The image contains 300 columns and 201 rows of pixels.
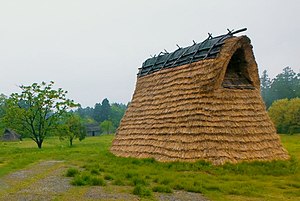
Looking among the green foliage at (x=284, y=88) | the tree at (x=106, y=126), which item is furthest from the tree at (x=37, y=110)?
the green foliage at (x=284, y=88)

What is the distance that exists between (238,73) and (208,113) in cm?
394

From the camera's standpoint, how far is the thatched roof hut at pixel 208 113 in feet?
43.3

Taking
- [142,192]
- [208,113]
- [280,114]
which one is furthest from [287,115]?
[142,192]

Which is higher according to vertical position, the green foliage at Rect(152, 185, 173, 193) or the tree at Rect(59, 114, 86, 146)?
the tree at Rect(59, 114, 86, 146)

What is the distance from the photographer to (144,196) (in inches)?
316

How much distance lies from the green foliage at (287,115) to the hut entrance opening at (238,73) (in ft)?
92.6

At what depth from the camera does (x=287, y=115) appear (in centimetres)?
4194

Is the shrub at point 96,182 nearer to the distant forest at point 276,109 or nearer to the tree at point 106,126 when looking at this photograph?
the distant forest at point 276,109

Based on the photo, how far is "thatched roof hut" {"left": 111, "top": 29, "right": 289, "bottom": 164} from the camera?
13.2m

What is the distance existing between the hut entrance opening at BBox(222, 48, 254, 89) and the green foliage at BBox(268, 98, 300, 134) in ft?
92.6

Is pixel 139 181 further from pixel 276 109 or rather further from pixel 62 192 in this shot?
pixel 276 109

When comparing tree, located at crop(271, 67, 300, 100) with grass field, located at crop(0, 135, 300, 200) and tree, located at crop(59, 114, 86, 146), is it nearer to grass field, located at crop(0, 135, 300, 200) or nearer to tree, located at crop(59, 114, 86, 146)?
tree, located at crop(59, 114, 86, 146)

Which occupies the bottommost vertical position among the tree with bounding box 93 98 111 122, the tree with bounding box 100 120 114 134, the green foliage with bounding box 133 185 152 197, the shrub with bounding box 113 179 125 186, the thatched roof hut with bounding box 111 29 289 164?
the green foliage with bounding box 133 185 152 197

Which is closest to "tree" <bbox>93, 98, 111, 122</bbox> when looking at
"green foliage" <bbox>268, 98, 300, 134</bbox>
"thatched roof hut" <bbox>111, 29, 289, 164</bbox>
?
"green foliage" <bbox>268, 98, 300, 134</bbox>
